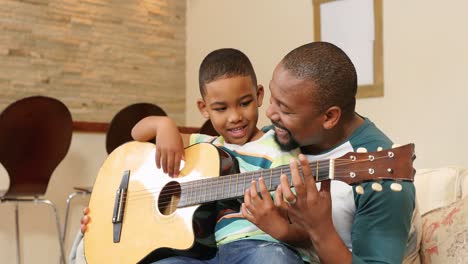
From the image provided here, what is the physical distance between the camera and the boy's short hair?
1751 millimetres

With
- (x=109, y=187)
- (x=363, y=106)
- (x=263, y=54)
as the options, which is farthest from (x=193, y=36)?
(x=109, y=187)

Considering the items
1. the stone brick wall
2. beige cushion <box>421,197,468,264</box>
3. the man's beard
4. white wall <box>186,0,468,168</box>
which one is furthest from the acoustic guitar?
the stone brick wall

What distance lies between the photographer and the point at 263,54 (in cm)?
386

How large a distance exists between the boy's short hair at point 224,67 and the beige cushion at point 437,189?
677 millimetres

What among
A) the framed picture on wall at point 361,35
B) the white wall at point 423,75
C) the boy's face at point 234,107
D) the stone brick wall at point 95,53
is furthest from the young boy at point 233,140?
the stone brick wall at point 95,53

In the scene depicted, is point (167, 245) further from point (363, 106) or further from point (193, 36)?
point (193, 36)

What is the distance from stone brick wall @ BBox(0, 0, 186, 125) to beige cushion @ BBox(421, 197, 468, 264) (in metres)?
2.68

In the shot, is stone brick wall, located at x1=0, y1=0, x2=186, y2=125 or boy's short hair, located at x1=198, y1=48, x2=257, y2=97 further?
stone brick wall, located at x1=0, y1=0, x2=186, y2=125

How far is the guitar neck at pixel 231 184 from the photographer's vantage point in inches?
48.1

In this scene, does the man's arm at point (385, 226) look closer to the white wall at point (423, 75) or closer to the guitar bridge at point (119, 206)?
the guitar bridge at point (119, 206)

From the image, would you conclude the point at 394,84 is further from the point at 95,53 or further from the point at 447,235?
the point at 95,53

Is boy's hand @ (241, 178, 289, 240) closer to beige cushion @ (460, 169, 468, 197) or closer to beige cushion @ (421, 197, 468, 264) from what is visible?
beige cushion @ (421, 197, 468, 264)

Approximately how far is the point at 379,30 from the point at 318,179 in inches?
84.0

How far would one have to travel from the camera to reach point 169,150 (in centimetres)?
168
